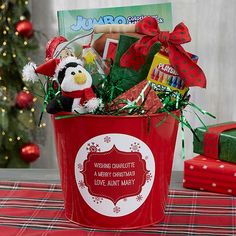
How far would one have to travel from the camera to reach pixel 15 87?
9.12ft

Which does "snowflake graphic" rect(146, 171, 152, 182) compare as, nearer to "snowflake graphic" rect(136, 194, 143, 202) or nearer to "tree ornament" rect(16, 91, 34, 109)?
"snowflake graphic" rect(136, 194, 143, 202)

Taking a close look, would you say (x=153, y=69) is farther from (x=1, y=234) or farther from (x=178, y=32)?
(x=1, y=234)

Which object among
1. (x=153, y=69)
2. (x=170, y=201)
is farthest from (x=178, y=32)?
(x=170, y=201)

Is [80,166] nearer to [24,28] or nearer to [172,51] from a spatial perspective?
[172,51]

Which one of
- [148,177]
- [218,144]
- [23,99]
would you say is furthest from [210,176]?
[23,99]

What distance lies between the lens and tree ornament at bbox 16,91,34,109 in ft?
9.04

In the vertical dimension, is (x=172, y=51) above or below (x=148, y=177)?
above

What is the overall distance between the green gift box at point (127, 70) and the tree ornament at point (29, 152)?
1875 millimetres

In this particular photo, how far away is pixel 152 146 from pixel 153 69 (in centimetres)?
13

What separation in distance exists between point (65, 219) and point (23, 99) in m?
1.80

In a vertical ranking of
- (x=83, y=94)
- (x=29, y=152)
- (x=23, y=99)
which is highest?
(x=83, y=94)

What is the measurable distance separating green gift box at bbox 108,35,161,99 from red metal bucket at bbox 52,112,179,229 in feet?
0.28

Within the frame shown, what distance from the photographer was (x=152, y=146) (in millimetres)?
955

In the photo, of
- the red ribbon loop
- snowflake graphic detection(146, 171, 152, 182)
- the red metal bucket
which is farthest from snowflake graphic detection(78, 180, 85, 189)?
the red ribbon loop
